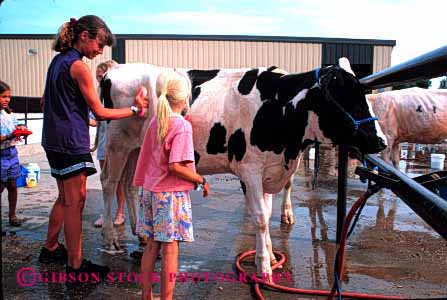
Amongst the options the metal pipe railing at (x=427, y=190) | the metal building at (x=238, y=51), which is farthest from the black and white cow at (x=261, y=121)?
the metal building at (x=238, y=51)

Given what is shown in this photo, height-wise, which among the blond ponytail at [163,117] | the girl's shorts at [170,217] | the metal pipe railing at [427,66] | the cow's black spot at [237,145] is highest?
the metal pipe railing at [427,66]

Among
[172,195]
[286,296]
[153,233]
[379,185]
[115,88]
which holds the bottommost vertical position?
[286,296]

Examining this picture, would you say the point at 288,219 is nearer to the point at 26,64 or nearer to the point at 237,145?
the point at 237,145

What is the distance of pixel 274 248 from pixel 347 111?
1.69 meters

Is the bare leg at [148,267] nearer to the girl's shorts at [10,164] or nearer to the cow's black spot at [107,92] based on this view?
the cow's black spot at [107,92]

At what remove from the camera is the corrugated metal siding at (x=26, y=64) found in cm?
2686

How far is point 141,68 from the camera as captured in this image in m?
4.20

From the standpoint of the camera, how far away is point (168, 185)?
2.88m

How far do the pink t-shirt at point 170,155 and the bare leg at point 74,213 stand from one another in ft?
2.13

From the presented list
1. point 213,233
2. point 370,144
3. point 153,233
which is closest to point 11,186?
point 213,233

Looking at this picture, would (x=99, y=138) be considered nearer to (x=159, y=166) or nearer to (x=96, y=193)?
(x=96, y=193)

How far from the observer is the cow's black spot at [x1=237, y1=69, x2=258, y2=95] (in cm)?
373

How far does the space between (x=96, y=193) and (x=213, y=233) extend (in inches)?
106

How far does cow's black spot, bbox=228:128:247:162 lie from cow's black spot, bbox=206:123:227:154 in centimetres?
7
